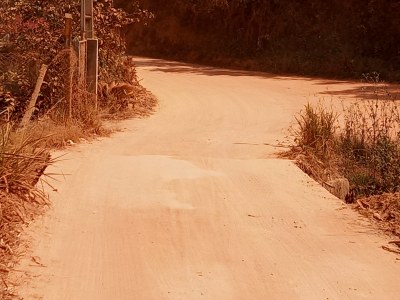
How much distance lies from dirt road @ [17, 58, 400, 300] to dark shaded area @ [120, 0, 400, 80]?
1194cm

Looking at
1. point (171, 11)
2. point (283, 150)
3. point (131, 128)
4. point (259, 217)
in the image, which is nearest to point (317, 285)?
point (259, 217)

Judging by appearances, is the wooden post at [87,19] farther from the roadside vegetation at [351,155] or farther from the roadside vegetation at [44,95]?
the roadside vegetation at [351,155]

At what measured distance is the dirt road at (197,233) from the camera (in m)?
4.82

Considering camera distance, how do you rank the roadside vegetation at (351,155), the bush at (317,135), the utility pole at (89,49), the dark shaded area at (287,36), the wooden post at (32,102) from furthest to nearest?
1. the dark shaded area at (287,36)
2. the utility pole at (89,49)
3. the bush at (317,135)
4. the wooden post at (32,102)
5. the roadside vegetation at (351,155)

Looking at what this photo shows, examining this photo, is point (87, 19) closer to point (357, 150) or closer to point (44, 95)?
point (44, 95)

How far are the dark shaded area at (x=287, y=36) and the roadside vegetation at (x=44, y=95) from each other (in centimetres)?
843

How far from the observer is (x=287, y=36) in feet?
77.4

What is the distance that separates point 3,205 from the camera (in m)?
5.74

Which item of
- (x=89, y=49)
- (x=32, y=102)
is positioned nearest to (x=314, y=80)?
(x=89, y=49)

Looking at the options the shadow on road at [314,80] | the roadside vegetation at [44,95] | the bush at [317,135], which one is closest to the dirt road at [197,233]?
the roadside vegetation at [44,95]

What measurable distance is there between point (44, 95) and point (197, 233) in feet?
19.9

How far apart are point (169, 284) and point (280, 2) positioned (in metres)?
20.7

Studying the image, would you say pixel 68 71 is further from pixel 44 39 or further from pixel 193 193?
pixel 193 193

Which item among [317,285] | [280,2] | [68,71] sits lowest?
[317,285]
